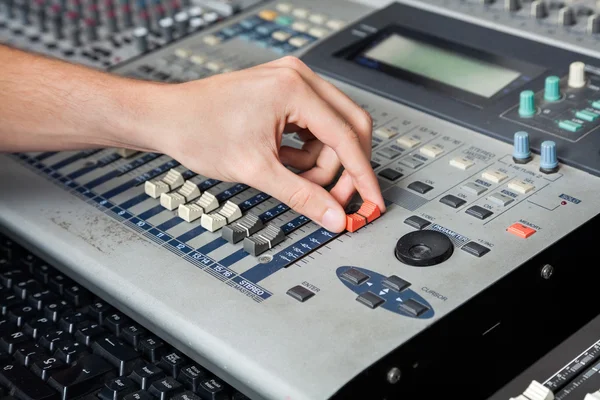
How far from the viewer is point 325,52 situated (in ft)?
7.09

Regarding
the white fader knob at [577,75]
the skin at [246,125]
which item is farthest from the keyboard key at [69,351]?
the white fader knob at [577,75]

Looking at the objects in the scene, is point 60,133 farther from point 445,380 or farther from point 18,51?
point 445,380

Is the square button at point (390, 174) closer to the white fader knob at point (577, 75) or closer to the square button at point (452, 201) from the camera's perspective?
the square button at point (452, 201)

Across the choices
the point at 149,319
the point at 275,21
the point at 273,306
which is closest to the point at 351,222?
the point at 273,306

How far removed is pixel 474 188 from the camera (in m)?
1.67

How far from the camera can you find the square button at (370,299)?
1.43 meters

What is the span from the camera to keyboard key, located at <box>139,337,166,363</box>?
1.57 m

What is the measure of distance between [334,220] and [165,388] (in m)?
0.38

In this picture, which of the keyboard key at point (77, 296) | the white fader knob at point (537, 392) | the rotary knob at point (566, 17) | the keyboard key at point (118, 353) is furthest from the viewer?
the rotary knob at point (566, 17)

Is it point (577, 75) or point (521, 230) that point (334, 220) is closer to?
point (521, 230)

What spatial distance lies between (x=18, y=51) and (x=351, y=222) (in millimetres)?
765

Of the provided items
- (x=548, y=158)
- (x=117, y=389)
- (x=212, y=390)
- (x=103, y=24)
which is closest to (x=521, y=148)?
(x=548, y=158)

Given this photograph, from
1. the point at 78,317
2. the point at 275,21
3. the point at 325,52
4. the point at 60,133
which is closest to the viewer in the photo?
the point at 78,317

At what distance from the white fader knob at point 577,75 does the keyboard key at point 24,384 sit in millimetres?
1106
